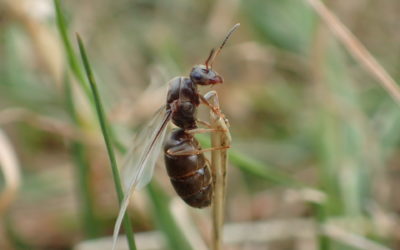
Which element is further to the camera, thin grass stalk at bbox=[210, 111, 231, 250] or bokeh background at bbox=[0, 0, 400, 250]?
bokeh background at bbox=[0, 0, 400, 250]

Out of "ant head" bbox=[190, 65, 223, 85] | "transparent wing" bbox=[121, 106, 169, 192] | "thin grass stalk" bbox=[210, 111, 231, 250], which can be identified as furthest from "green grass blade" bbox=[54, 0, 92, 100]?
"thin grass stalk" bbox=[210, 111, 231, 250]

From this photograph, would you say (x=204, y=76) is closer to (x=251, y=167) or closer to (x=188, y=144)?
(x=188, y=144)

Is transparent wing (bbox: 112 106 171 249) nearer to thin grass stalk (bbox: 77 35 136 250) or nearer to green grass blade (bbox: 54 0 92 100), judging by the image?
thin grass stalk (bbox: 77 35 136 250)

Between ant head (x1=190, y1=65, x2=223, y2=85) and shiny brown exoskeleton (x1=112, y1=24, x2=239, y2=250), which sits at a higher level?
ant head (x1=190, y1=65, x2=223, y2=85)

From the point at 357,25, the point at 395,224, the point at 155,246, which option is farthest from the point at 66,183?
the point at 357,25

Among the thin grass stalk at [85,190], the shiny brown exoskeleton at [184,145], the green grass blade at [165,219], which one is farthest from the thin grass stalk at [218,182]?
the thin grass stalk at [85,190]

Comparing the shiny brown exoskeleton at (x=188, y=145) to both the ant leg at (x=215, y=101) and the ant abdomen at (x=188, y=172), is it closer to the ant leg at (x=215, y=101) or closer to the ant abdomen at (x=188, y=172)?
the ant abdomen at (x=188, y=172)
